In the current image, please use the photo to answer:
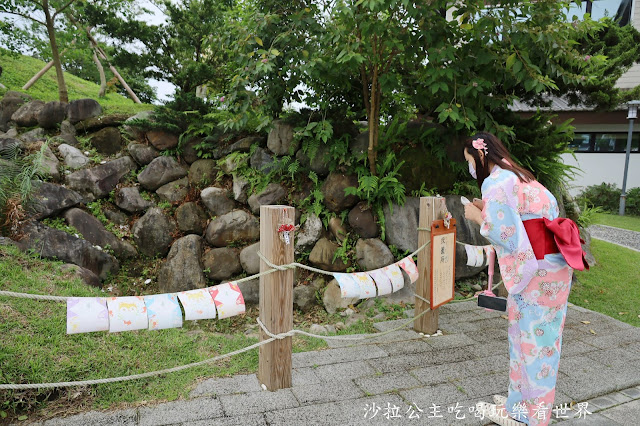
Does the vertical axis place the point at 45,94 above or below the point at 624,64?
below

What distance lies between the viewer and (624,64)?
10.1 meters

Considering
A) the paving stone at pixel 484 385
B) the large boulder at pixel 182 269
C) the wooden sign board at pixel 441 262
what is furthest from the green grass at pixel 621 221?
the large boulder at pixel 182 269

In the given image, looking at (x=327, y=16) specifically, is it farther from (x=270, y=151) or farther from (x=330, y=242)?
(x=330, y=242)

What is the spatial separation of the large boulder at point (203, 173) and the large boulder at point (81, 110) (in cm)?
244

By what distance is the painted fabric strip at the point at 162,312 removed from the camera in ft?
9.08

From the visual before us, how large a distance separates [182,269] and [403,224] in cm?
352

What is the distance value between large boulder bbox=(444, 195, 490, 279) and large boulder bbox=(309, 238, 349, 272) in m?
1.78

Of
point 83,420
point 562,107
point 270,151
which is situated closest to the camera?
point 83,420

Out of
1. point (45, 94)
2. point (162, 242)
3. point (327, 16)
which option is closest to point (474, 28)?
point (327, 16)

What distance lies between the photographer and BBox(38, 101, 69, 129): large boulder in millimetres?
7758

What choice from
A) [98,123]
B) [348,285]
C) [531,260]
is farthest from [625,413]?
[98,123]

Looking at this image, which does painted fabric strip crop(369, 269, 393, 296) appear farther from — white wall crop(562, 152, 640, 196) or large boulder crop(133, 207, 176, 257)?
white wall crop(562, 152, 640, 196)

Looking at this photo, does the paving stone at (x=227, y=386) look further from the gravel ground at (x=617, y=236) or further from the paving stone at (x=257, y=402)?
the gravel ground at (x=617, y=236)

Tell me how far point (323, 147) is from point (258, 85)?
4.69ft
